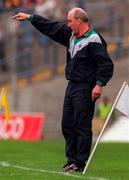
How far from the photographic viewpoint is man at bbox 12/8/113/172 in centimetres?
1079

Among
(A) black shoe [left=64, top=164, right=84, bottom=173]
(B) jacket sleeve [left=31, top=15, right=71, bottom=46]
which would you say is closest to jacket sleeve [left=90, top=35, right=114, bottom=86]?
(B) jacket sleeve [left=31, top=15, right=71, bottom=46]

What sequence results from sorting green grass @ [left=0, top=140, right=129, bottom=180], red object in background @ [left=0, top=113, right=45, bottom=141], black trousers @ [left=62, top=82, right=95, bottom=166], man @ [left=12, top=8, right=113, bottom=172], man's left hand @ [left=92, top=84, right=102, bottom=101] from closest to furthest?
1. green grass @ [left=0, top=140, right=129, bottom=180]
2. man's left hand @ [left=92, top=84, right=102, bottom=101]
3. man @ [left=12, top=8, right=113, bottom=172]
4. black trousers @ [left=62, top=82, right=95, bottom=166]
5. red object in background @ [left=0, top=113, right=45, bottom=141]

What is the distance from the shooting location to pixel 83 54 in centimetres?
1090

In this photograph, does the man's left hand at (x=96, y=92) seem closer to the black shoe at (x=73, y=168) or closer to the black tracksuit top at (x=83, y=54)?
the black tracksuit top at (x=83, y=54)

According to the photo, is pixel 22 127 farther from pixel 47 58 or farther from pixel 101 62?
pixel 101 62

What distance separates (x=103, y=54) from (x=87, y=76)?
0.37 m

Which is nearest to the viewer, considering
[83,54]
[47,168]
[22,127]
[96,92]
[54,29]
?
[96,92]

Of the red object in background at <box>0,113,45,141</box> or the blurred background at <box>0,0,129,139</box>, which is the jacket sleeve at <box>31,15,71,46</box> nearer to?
the red object in background at <box>0,113,45,141</box>

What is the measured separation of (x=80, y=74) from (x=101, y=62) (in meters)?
0.36

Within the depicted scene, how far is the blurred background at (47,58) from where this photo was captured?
1148 inches

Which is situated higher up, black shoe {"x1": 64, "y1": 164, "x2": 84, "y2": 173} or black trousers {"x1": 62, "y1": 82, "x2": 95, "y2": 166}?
black trousers {"x1": 62, "y1": 82, "x2": 95, "y2": 166}

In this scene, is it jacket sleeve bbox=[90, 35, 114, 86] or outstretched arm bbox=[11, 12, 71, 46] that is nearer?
jacket sleeve bbox=[90, 35, 114, 86]

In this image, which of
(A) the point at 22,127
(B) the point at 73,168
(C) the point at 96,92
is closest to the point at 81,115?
(C) the point at 96,92

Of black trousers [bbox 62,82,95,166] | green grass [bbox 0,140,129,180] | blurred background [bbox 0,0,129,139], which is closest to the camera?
green grass [bbox 0,140,129,180]
